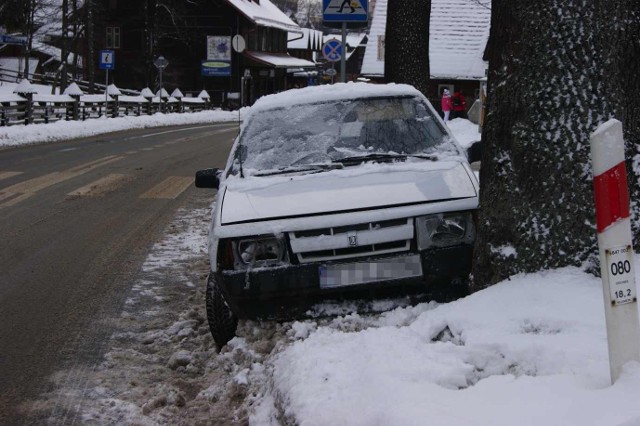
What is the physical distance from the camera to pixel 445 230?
16.0 ft

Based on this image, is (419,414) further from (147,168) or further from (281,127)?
(147,168)

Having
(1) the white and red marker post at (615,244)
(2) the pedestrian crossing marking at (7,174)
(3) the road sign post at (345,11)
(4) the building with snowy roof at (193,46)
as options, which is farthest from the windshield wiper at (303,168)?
(4) the building with snowy roof at (193,46)

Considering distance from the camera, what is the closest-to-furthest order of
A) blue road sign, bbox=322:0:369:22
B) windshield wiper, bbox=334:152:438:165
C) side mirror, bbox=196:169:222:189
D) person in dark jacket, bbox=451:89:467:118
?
windshield wiper, bbox=334:152:438:165 < side mirror, bbox=196:169:222:189 < blue road sign, bbox=322:0:369:22 < person in dark jacket, bbox=451:89:467:118

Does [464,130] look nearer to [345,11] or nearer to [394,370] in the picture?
[345,11]

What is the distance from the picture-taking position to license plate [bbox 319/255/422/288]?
185 inches

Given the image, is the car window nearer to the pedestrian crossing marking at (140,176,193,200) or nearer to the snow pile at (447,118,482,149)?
the pedestrian crossing marking at (140,176,193,200)

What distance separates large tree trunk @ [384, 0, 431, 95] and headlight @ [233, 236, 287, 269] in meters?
7.89

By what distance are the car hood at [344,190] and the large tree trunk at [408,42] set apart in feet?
22.8

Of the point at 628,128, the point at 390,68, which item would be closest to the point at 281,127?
the point at 628,128

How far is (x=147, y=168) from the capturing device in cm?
1630

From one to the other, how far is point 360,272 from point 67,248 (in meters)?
4.50

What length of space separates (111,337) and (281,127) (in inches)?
76.1

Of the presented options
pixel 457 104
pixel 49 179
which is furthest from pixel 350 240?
pixel 457 104

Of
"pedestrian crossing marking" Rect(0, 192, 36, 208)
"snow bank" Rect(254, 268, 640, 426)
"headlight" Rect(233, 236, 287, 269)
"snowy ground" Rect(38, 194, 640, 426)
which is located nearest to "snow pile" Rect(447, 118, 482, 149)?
"pedestrian crossing marking" Rect(0, 192, 36, 208)
